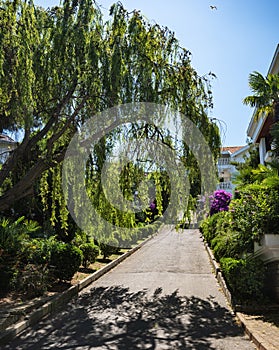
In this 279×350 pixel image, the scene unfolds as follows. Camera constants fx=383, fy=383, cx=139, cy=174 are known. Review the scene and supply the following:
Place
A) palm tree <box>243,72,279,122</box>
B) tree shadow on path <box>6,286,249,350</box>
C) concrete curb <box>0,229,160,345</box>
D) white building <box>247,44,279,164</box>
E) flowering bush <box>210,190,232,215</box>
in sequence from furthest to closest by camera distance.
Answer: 1. flowering bush <box>210,190,232,215</box>
2. white building <box>247,44,279,164</box>
3. palm tree <box>243,72,279,122</box>
4. concrete curb <box>0,229,160,345</box>
5. tree shadow on path <box>6,286,249,350</box>

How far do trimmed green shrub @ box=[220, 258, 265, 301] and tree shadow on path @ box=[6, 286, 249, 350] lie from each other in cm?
58

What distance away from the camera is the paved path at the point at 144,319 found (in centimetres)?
606

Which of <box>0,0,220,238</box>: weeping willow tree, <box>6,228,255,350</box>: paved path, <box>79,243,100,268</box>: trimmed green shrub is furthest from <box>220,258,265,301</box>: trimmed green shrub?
<box>79,243,100,268</box>: trimmed green shrub

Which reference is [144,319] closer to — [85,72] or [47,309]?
[47,309]

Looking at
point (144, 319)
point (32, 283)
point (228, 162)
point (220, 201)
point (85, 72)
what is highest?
point (228, 162)

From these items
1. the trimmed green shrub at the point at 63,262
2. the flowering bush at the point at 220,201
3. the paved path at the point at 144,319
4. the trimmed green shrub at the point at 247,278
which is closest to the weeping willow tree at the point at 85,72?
the trimmed green shrub at the point at 63,262

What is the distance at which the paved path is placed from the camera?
19.9ft

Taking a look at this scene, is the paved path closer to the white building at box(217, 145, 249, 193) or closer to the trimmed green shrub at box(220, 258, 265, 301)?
the trimmed green shrub at box(220, 258, 265, 301)

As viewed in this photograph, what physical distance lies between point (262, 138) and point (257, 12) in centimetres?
1132

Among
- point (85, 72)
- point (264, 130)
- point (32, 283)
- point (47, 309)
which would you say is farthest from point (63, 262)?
point (264, 130)

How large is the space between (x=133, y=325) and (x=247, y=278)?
8.76ft

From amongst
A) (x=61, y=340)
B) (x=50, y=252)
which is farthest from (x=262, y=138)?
(x=61, y=340)

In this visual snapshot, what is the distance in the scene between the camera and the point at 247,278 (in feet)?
26.7

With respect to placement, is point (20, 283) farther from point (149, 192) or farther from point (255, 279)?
point (255, 279)
